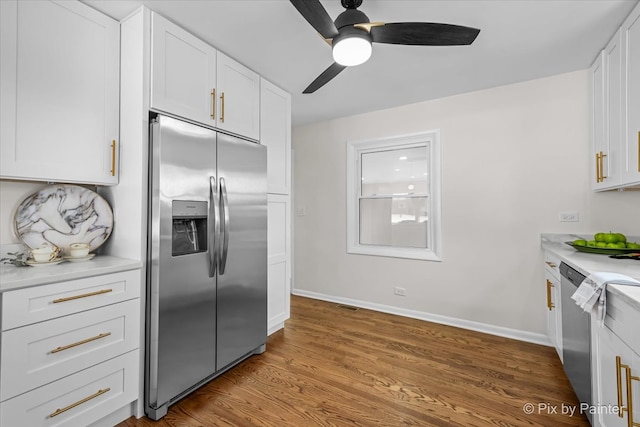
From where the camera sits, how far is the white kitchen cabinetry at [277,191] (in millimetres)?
2758

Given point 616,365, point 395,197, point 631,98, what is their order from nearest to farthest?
point 616,365 < point 631,98 < point 395,197

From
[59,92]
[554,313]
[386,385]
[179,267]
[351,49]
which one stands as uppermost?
[351,49]

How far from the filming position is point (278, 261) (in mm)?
2871

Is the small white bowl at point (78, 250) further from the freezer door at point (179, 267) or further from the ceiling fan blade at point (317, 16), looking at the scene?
the ceiling fan blade at point (317, 16)

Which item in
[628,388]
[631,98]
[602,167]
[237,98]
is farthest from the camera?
[237,98]

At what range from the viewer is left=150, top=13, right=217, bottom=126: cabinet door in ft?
6.00

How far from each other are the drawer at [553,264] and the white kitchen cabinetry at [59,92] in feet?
10.3

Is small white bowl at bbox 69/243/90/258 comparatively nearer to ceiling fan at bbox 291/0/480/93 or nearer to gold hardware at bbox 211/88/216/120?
gold hardware at bbox 211/88/216/120

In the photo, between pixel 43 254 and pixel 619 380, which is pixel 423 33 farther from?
pixel 43 254

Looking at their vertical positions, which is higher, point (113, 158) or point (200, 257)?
point (113, 158)

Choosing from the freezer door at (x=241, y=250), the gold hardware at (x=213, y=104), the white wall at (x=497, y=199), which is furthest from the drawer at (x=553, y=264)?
the gold hardware at (x=213, y=104)

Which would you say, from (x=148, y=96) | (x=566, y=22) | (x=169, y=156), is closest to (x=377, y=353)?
(x=169, y=156)

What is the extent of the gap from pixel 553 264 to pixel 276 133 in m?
2.61

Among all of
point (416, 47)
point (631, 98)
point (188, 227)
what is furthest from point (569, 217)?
point (188, 227)
